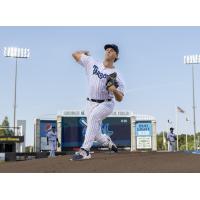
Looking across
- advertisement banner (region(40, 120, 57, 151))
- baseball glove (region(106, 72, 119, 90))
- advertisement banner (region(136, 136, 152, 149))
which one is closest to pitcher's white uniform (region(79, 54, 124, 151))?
baseball glove (region(106, 72, 119, 90))

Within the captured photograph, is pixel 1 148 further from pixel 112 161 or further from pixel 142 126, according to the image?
pixel 112 161

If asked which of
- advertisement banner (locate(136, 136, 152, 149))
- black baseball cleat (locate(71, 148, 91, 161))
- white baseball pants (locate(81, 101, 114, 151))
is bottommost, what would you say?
advertisement banner (locate(136, 136, 152, 149))

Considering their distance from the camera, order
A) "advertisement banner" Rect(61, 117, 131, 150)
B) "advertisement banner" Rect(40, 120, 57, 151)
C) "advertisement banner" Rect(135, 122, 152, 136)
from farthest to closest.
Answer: "advertisement banner" Rect(135, 122, 152, 136) → "advertisement banner" Rect(40, 120, 57, 151) → "advertisement banner" Rect(61, 117, 131, 150)

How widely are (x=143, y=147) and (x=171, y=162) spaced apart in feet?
108

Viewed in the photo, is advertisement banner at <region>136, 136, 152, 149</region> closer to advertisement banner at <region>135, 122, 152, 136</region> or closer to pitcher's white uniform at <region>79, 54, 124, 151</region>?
advertisement banner at <region>135, 122, 152, 136</region>

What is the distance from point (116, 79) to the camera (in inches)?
365

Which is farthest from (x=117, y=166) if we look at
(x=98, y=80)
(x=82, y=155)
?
(x=98, y=80)

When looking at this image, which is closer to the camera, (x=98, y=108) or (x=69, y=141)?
(x=98, y=108)

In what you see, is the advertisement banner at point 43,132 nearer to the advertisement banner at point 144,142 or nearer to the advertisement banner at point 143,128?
the advertisement banner at point 143,128

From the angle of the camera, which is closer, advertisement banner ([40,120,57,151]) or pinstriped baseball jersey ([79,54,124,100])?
pinstriped baseball jersey ([79,54,124,100])

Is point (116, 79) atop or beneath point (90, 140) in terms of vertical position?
atop

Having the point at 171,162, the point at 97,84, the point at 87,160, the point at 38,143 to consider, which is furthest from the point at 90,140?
the point at 38,143

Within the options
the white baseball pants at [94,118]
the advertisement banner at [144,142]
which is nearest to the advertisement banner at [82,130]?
the advertisement banner at [144,142]

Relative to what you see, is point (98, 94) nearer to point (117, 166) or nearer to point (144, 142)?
point (117, 166)
